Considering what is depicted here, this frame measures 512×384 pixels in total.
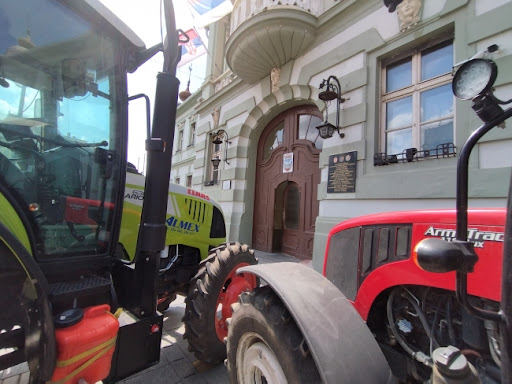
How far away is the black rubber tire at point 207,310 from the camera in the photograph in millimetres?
2358

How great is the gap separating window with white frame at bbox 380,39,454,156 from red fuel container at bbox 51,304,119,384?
4.94m

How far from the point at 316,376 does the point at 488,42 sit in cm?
536

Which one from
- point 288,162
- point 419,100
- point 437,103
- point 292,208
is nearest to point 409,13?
point 419,100

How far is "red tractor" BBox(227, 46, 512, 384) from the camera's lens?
36.6 inches

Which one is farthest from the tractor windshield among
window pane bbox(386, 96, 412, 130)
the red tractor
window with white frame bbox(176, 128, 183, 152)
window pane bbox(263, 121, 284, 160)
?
window with white frame bbox(176, 128, 183, 152)

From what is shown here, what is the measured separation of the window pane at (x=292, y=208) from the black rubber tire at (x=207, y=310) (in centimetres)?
519

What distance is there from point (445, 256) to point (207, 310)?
2029 millimetres

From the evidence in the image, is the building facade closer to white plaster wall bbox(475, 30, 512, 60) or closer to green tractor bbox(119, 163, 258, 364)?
white plaster wall bbox(475, 30, 512, 60)

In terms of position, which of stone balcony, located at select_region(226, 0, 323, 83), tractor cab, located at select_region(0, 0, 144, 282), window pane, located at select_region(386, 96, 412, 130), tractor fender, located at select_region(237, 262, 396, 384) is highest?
stone balcony, located at select_region(226, 0, 323, 83)

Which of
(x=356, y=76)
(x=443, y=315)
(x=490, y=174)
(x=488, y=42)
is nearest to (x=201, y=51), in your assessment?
(x=356, y=76)

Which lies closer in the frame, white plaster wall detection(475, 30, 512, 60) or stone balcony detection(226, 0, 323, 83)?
white plaster wall detection(475, 30, 512, 60)

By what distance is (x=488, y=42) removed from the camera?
414 cm

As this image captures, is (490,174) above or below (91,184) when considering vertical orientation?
above

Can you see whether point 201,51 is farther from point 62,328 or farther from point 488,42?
point 62,328
